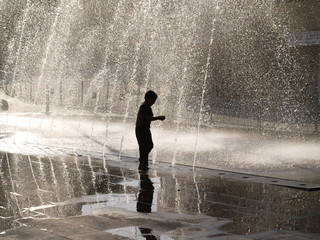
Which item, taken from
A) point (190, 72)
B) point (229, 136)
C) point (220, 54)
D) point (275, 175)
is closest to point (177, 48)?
point (220, 54)

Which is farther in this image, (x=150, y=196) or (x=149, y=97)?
(x=149, y=97)

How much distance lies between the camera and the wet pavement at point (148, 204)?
5570mm


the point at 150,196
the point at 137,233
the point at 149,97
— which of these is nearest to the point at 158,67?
A: the point at 149,97

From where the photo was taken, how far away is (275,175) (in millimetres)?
10094

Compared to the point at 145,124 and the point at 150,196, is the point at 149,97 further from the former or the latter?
the point at 150,196

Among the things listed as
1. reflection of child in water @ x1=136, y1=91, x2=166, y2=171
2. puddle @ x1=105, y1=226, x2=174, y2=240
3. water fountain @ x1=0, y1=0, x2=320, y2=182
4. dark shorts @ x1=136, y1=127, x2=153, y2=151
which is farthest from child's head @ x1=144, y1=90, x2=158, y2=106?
water fountain @ x1=0, y1=0, x2=320, y2=182

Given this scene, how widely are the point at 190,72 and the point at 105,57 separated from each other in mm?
5867

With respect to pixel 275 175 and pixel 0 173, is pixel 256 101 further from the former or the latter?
pixel 0 173

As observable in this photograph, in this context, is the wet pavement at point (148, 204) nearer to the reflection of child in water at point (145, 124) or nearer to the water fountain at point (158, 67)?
the reflection of child in water at point (145, 124)

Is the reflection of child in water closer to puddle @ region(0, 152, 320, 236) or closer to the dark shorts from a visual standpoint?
the dark shorts

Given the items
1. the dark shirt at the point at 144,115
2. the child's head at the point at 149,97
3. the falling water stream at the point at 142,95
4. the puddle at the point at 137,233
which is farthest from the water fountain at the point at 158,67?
the puddle at the point at 137,233

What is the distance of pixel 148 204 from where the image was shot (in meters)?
6.95

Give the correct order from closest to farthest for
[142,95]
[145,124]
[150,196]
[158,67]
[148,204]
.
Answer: [148,204]
[150,196]
[145,124]
[158,67]
[142,95]

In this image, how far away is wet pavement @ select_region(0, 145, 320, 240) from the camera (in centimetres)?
557
